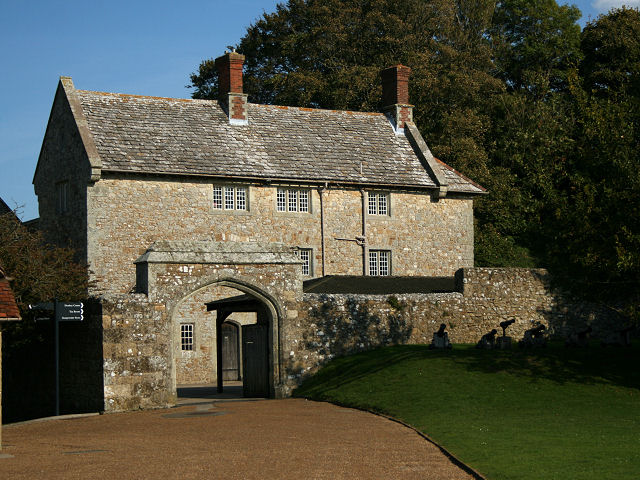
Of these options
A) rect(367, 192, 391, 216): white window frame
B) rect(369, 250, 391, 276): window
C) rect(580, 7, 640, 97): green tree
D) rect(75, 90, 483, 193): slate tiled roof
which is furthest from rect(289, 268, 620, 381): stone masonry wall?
rect(580, 7, 640, 97): green tree

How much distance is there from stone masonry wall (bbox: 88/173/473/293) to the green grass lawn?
408 inches

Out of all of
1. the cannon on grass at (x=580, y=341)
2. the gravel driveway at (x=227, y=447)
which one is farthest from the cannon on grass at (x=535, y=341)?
the gravel driveway at (x=227, y=447)

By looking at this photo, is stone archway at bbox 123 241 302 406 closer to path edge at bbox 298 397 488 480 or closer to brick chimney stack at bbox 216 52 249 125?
path edge at bbox 298 397 488 480

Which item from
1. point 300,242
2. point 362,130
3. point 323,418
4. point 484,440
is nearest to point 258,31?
point 362,130

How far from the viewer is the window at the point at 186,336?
112ft

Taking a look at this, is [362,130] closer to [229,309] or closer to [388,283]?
[388,283]

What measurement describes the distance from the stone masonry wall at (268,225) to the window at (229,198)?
27cm

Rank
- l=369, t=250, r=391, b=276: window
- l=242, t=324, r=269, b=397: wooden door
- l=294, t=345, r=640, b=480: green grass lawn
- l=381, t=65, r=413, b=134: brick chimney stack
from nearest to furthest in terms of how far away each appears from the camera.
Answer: l=294, t=345, r=640, b=480: green grass lawn → l=242, t=324, r=269, b=397: wooden door → l=369, t=250, r=391, b=276: window → l=381, t=65, r=413, b=134: brick chimney stack

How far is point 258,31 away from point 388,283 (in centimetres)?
2819

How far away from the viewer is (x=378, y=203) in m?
37.6

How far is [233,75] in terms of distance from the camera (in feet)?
123

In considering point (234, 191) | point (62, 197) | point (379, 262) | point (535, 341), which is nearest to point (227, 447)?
point (535, 341)

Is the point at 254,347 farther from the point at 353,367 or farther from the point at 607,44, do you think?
the point at 607,44

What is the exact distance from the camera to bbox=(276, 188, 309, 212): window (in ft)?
118
